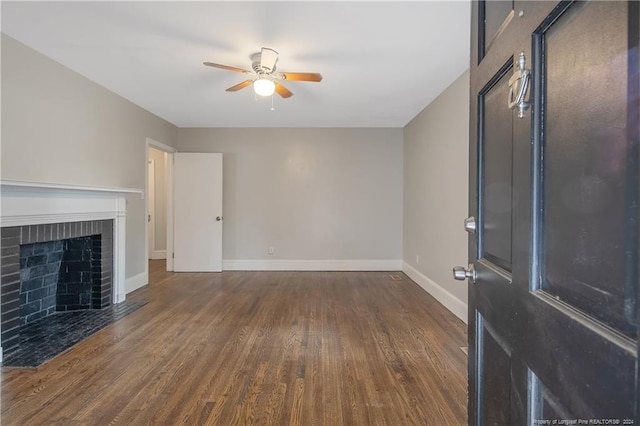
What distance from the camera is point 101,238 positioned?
344cm

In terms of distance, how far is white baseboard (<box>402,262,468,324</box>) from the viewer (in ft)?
10.2

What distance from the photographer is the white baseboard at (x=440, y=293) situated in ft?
10.2

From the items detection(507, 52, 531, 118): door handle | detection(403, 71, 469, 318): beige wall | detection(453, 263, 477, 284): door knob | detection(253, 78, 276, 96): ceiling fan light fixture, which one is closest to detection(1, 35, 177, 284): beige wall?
detection(253, 78, 276, 96): ceiling fan light fixture

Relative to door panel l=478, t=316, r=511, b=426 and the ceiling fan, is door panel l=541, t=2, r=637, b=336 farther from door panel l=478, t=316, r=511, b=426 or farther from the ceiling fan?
the ceiling fan

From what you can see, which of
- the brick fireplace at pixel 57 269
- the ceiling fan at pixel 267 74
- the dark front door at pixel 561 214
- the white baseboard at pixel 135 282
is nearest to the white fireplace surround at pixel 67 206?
the brick fireplace at pixel 57 269

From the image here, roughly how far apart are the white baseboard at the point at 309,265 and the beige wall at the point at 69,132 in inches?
57.4

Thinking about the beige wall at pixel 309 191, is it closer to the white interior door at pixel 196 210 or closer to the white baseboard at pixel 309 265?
the white baseboard at pixel 309 265

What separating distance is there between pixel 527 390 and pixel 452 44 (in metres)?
2.56

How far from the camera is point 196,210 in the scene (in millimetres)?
5195

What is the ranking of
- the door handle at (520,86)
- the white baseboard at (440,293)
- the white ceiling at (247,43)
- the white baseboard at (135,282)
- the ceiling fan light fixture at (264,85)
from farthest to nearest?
the white baseboard at (135,282), the white baseboard at (440,293), the ceiling fan light fixture at (264,85), the white ceiling at (247,43), the door handle at (520,86)

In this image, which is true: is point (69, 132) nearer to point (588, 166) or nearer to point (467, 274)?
point (467, 274)

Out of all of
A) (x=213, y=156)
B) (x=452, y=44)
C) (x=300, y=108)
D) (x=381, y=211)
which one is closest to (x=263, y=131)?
(x=213, y=156)

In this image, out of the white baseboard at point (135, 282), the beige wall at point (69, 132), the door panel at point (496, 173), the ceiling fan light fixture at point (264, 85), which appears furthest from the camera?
the white baseboard at point (135, 282)

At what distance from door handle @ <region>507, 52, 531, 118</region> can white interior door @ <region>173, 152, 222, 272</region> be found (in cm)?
492
